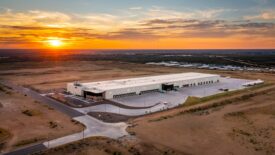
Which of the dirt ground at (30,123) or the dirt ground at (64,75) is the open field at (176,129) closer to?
the dirt ground at (30,123)

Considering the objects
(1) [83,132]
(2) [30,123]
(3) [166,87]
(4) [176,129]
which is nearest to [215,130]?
(4) [176,129]

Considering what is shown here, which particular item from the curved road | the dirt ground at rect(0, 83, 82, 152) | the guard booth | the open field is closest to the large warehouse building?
the guard booth

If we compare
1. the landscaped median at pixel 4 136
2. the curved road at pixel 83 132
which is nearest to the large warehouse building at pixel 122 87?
the curved road at pixel 83 132

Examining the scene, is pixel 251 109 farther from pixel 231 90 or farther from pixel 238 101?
pixel 231 90

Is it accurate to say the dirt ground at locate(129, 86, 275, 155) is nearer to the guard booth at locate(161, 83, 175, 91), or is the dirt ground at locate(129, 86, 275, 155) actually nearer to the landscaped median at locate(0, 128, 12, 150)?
the landscaped median at locate(0, 128, 12, 150)

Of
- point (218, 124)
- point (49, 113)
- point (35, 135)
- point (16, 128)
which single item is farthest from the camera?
Result: point (49, 113)

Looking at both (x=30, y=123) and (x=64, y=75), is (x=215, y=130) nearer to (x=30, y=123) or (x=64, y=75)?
(x=30, y=123)

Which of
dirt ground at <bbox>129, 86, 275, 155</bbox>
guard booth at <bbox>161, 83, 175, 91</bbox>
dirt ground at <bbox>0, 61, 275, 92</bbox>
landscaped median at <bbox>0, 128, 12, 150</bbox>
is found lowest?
landscaped median at <bbox>0, 128, 12, 150</bbox>

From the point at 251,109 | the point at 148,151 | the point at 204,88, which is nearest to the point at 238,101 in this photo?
the point at 251,109
